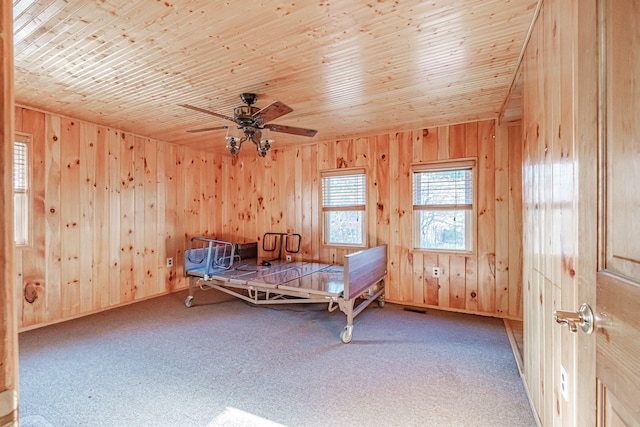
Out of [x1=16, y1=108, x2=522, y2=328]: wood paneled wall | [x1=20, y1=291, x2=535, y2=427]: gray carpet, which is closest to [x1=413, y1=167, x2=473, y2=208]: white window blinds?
[x1=16, y1=108, x2=522, y2=328]: wood paneled wall

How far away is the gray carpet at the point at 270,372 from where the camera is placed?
6.15ft

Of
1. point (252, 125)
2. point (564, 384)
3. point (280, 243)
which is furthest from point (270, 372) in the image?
point (280, 243)

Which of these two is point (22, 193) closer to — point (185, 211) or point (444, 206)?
point (185, 211)

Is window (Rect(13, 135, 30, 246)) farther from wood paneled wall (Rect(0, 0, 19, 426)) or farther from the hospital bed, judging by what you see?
wood paneled wall (Rect(0, 0, 19, 426))

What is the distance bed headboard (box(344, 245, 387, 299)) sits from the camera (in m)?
2.91

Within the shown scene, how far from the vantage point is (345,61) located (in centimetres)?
231

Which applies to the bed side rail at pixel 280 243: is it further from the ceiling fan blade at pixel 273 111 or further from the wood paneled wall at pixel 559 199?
the wood paneled wall at pixel 559 199

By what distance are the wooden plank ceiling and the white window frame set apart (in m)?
0.47

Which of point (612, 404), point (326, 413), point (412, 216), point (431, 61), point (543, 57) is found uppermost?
point (431, 61)

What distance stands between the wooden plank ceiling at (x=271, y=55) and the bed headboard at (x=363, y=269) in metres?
1.67

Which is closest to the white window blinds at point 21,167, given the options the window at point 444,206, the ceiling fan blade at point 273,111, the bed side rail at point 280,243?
the ceiling fan blade at point 273,111

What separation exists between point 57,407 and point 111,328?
148 cm

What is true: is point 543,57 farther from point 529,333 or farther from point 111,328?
point 111,328

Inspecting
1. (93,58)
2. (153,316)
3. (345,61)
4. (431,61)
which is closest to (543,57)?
(431,61)
